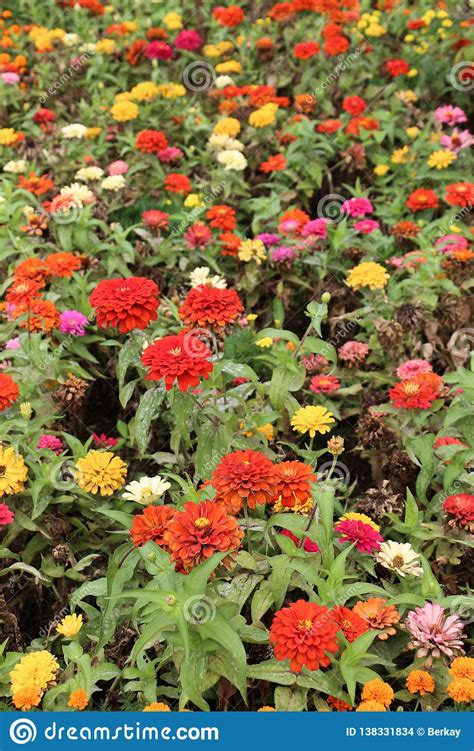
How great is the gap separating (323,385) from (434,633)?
117 centimetres

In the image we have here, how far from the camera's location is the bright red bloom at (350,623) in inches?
77.2

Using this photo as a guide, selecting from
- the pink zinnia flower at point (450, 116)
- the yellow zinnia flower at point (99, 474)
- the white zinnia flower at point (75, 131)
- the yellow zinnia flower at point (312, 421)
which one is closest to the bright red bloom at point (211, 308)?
the yellow zinnia flower at point (312, 421)

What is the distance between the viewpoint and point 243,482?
6.50 feet

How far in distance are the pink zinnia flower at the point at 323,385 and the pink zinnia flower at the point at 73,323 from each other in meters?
0.91

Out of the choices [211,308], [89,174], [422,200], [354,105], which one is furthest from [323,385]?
[354,105]

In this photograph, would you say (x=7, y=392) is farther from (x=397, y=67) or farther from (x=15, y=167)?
(x=397, y=67)

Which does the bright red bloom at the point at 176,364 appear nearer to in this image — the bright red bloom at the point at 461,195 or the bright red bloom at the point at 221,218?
the bright red bloom at the point at 221,218

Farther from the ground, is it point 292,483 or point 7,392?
point 292,483

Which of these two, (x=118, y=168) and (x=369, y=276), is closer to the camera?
(x=369, y=276)

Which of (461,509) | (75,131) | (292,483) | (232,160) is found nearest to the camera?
(292,483)

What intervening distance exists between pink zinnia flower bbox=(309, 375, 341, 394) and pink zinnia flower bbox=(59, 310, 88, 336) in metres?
0.91

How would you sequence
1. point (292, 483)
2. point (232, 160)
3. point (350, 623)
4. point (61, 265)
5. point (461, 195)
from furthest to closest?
point (232, 160) → point (461, 195) → point (61, 265) → point (292, 483) → point (350, 623)

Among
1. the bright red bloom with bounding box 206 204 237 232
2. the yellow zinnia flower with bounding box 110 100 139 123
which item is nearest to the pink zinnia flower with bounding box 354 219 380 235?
the bright red bloom with bounding box 206 204 237 232
